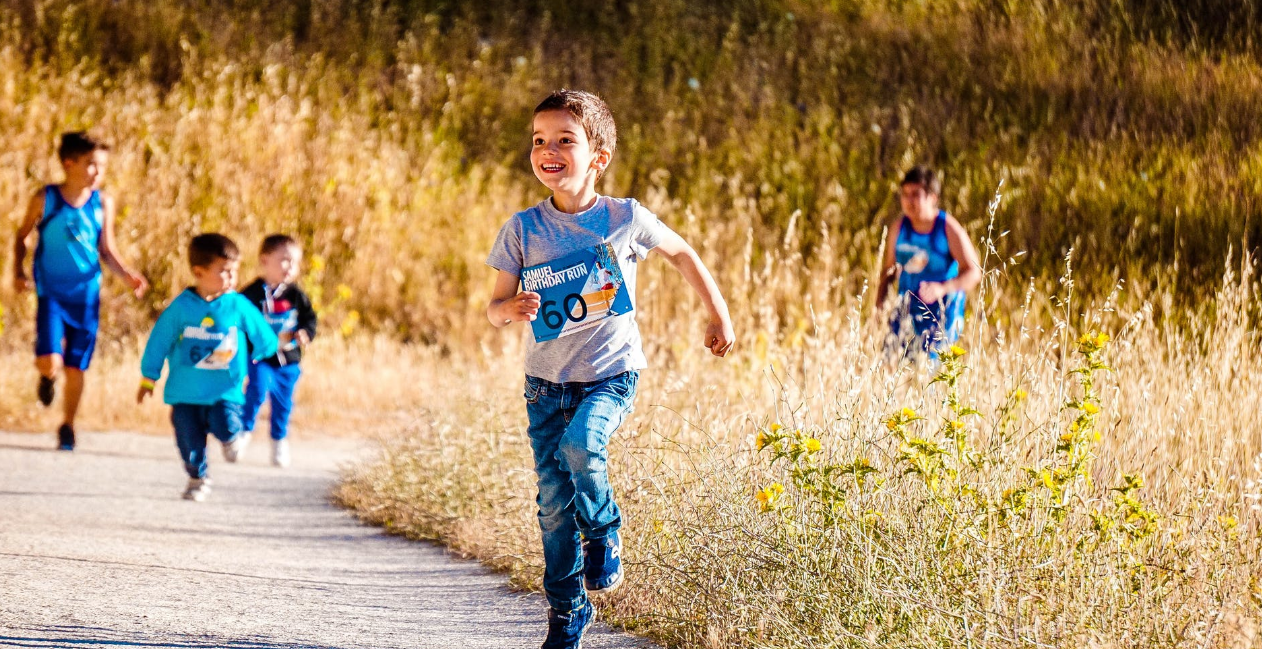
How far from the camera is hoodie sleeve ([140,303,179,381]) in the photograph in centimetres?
716

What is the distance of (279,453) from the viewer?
8.80 m

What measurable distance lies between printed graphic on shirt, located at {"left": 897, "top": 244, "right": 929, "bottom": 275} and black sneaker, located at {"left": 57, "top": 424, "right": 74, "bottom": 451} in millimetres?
5268

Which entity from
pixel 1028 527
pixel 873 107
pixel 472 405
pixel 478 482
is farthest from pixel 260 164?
pixel 1028 527

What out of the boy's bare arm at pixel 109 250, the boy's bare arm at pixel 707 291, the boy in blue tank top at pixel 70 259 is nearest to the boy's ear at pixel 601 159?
the boy's bare arm at pixel 707 291

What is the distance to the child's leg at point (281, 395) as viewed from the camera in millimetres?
8570

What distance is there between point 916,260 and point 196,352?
13.4 ft

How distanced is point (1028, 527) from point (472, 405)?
12.9ft

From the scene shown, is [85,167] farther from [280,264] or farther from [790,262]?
[790,262]

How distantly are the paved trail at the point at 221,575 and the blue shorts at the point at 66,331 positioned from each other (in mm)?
647

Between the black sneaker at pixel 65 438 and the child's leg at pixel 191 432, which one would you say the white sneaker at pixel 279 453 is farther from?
the child's leg at pixel 191 432

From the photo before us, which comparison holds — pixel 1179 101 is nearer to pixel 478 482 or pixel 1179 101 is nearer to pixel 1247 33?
pixel 1247 33

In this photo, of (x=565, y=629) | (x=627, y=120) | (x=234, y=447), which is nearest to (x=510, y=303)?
(x=565, y=629)

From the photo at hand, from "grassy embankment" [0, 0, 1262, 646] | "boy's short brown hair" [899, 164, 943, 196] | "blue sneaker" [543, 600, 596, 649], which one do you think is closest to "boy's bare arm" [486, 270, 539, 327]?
"grassy embankment" [0, 0, 1262, 646]

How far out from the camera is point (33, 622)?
4.25m
